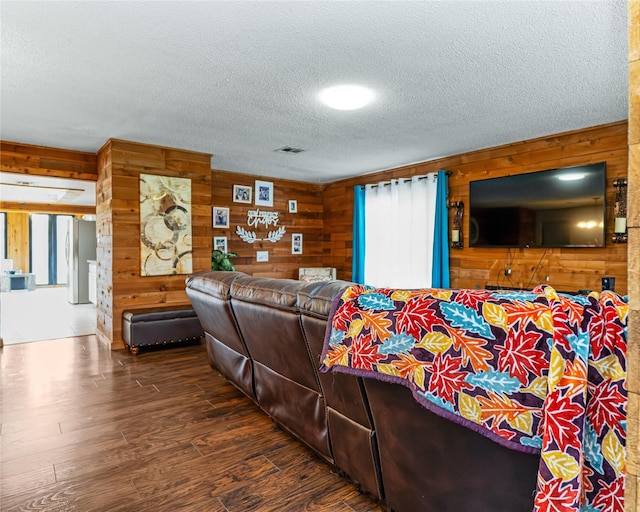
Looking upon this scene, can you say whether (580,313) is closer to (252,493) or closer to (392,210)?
(252,493)

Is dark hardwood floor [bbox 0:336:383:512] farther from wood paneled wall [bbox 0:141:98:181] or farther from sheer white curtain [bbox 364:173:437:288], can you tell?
sheer white curtain [bbox 364:173:437:288]

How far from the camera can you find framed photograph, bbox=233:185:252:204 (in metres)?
6.38

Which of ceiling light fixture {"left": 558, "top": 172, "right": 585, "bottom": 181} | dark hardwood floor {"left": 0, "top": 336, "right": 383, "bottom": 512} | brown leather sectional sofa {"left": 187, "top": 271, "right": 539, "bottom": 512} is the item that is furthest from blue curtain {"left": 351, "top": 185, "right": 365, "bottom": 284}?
brown leather sectional sofa {"left": 187, "top": 271, "right": 539, "bottom": 512}

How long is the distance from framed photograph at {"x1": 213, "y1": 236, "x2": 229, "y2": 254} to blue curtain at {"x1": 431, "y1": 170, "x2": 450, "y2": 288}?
3242 mm

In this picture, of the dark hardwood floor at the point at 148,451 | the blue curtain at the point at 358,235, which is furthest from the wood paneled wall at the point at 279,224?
the dark hardwood floor at the point at 148,451

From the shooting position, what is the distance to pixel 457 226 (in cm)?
506

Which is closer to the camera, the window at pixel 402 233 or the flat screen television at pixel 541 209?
the flat screen television at pixel 541 209

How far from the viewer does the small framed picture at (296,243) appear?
23.2 ft

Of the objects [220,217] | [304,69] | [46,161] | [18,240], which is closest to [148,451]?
[304,69]

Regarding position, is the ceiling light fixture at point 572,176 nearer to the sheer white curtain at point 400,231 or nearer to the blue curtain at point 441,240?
the blue curtain at point 441,240

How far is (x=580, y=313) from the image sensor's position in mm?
1028

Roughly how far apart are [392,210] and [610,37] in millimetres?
3841

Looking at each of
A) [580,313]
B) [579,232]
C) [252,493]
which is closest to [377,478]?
[252,493]

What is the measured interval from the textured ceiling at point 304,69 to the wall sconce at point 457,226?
0.92 m
